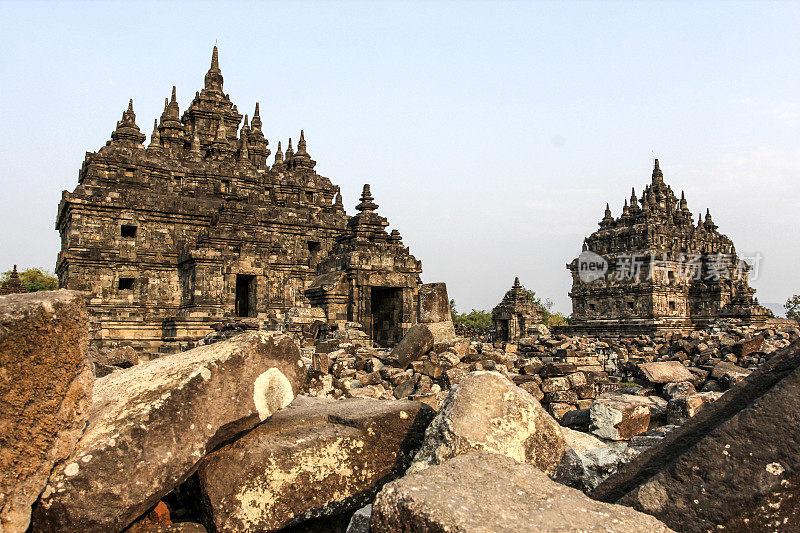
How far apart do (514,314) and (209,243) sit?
1653 cm

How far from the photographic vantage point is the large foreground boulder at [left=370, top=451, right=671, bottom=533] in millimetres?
2342

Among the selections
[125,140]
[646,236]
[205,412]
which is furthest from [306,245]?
[205,412]

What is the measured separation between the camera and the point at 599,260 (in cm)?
3519

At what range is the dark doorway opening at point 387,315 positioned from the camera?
1459cm

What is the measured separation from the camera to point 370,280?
45.3 feet

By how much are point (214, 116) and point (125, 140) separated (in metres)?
7.53

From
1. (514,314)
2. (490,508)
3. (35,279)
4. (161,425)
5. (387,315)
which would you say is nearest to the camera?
(490,508)

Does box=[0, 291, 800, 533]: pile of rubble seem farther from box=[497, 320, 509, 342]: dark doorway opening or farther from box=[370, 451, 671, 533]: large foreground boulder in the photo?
box=[497, 320, 509, 342]: dark doorway opening

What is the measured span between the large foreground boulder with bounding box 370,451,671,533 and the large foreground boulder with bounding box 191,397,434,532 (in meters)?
1.14

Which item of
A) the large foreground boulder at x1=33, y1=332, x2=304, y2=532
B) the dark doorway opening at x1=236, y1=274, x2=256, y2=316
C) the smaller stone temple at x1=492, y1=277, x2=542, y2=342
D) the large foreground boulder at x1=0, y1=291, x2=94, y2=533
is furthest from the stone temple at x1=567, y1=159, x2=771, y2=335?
the large foreground boulder at x1=0, y1=291, x2=94, y2=533

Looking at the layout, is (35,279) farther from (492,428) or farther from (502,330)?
(492,428)

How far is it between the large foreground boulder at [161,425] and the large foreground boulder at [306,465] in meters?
0.24

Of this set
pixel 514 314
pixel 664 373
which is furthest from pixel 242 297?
pixel 664 373

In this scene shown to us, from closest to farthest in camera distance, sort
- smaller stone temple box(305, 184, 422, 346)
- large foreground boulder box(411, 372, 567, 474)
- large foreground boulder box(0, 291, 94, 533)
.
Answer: large foreground boulder box(0, 291, 94, 533), large foreground boulder box(411, 372, 567, 474), smaller stone temple box(305, 184, 422, 346)
